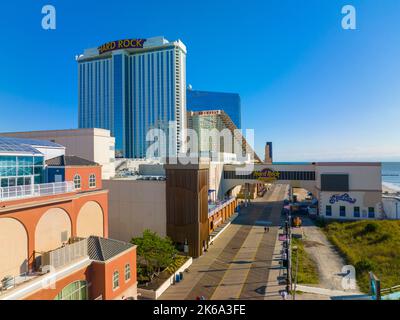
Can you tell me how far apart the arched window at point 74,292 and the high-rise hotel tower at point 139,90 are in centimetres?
10647

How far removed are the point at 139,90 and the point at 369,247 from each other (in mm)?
113830

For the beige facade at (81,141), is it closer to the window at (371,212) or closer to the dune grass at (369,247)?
the dune grass at (369,247)

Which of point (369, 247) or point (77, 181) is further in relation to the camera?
point (369, 247)

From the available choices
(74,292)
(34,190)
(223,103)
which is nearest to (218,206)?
(74,292)

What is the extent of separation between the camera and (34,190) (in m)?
16.2

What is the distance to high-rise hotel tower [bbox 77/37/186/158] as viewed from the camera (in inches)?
4749

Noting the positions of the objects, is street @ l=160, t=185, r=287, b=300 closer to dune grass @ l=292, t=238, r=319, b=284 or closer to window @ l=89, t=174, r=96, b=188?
dune grass @ l=292, t=238, r=319, b=284

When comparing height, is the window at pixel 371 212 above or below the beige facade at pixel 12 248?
below

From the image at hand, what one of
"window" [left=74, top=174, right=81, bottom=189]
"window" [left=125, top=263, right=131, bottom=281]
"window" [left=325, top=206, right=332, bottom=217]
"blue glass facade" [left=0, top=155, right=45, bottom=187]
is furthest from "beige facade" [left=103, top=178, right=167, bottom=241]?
"window" [left=325, top=206, right=332, bottom=217]

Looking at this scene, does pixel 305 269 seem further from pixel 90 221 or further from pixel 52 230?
pixel 52 230

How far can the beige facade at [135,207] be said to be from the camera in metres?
30.5

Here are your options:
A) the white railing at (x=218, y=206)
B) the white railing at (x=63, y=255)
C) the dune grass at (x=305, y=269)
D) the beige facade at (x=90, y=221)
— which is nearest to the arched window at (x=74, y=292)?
the white railing at (x=63, y=255)

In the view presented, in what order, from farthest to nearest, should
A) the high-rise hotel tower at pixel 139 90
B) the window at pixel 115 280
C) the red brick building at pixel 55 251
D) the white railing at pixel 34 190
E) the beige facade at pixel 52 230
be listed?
the high-rise hotel tower at pixel 139 90, the window at pixel 115 280, the beige facade at pixel 52 230, the white railing at pixel 34 190, the red brick building at pixel 55 251
